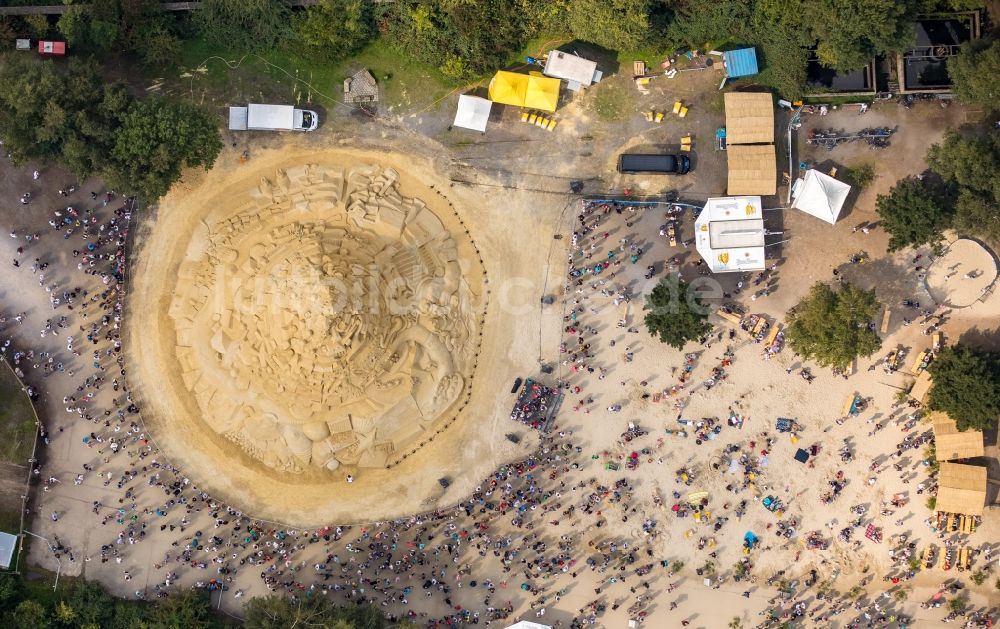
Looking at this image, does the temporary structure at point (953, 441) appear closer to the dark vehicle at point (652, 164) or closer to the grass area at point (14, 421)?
the dark vehicle at point (652, 164)

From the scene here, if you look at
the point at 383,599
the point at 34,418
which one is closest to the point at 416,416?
the point at 383,599

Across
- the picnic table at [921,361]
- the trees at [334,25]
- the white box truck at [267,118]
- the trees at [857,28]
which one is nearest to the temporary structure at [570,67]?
the trees at [334,25]

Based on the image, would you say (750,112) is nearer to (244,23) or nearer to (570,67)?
(570,67)

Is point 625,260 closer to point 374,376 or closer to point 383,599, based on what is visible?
point 374,376

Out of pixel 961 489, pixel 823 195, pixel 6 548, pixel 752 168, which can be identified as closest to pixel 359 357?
pixel 6 548

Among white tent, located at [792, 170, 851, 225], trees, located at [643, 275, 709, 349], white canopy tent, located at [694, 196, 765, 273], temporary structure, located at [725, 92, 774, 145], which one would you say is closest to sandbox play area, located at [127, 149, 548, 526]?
trees, located at [643, 275, 709, 349]
